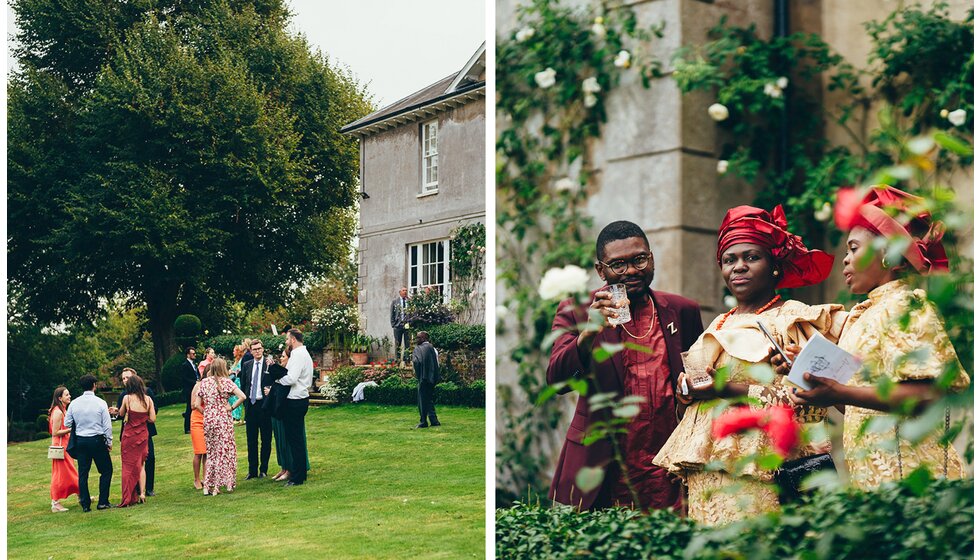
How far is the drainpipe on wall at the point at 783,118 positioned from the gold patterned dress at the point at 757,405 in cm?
89

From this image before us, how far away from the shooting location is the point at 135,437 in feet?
30.6

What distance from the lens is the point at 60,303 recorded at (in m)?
17.8

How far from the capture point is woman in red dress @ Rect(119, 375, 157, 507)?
918 cm

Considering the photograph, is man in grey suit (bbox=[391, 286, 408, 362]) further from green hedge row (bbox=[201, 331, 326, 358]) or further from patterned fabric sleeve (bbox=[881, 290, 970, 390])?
patterned fabric sleeve (bbox=[881, 290, 970, 390])

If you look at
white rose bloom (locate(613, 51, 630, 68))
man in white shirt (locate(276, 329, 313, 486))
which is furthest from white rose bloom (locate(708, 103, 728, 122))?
man in white shirt (locate(276, 329, 313, 486))

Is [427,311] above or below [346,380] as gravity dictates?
above

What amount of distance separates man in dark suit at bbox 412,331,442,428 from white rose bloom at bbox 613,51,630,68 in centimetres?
722

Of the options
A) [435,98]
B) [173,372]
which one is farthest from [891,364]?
[173,372]

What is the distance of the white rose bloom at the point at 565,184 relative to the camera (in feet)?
14.5

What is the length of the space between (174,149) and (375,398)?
710 centimetres

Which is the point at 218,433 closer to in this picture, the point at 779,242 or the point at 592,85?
the point at 592,85

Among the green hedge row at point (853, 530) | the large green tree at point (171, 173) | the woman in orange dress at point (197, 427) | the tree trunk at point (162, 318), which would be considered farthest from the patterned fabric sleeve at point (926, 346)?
the tree trunk at point (162, 318)

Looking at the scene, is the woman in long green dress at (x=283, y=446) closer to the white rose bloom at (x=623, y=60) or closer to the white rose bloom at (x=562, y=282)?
the white rose bloom at (x=623, y=60)

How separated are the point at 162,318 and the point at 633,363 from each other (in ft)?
48.5
